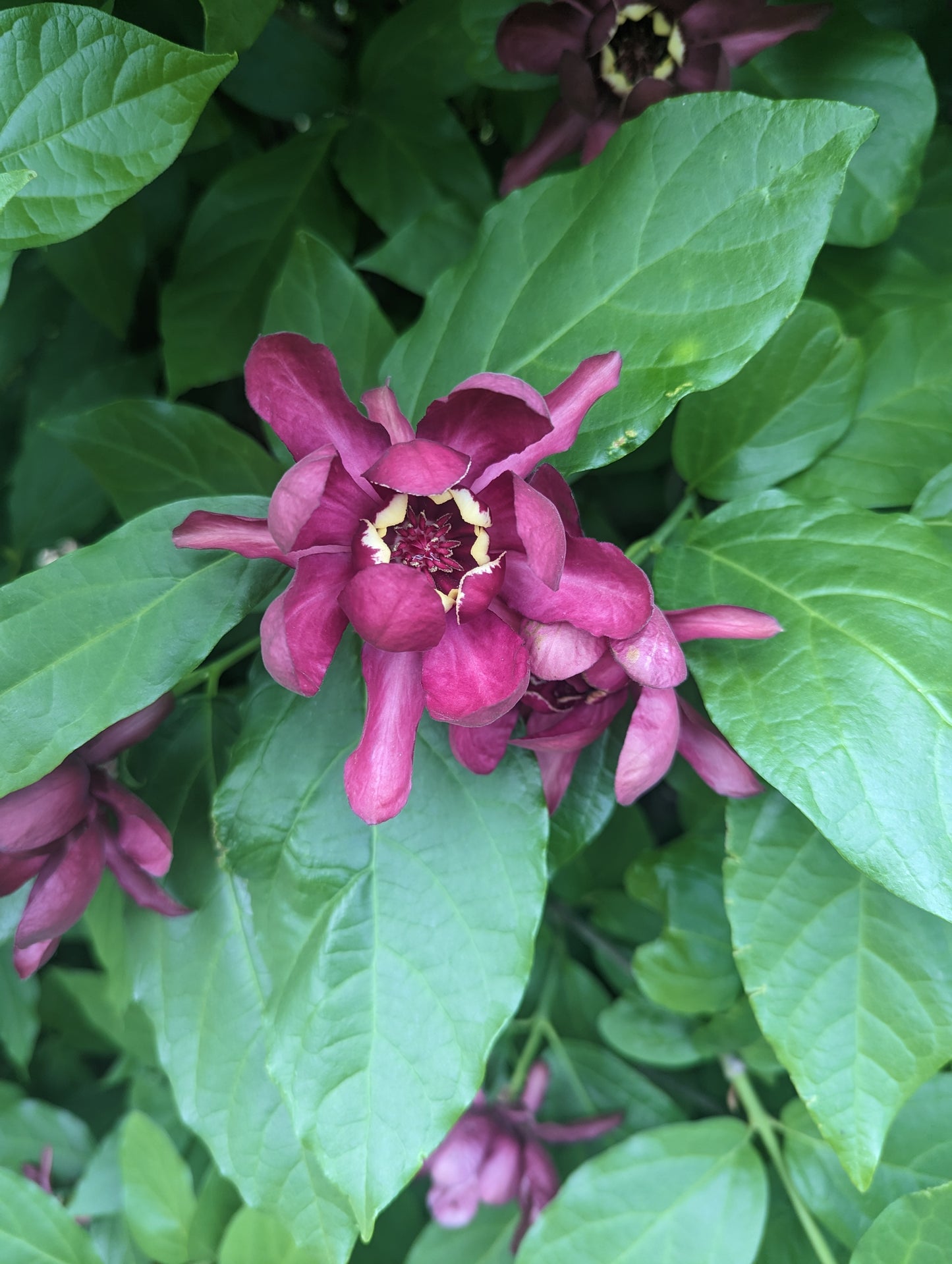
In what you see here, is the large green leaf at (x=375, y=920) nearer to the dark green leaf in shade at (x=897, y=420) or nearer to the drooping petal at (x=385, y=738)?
the drooping petal at (x=385, y=738)

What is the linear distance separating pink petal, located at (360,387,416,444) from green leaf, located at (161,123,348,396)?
386mm

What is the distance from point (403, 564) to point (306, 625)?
6 centimetres

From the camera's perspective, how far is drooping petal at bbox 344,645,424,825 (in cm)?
46

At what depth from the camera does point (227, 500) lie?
552 millimetres

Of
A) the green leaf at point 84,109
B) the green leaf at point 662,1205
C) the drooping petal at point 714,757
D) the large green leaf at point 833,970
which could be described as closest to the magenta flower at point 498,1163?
the green leaf at point 662,1205

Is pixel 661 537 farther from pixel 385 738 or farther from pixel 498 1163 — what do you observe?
pixel 498 1163

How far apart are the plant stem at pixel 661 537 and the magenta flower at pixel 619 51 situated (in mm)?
258

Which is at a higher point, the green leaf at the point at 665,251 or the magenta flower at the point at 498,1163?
the green leaf at the point at 665,251

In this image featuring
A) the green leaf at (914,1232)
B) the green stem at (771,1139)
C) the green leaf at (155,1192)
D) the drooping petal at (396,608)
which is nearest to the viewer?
the drooping petal at (396,608)

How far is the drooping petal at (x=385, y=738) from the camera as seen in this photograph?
0.46m

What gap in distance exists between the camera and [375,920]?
1.88 ft

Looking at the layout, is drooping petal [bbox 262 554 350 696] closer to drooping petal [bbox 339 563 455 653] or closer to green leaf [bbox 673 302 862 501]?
drooping petal [bbox 339 563 455 653]

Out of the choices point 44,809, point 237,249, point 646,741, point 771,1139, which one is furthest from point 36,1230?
point 237,249

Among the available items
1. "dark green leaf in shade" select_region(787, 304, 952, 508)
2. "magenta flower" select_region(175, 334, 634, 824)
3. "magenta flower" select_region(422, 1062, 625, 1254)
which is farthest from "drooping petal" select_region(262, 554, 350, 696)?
"magenta flower" select_region(422, 1062, 625, 1254)
